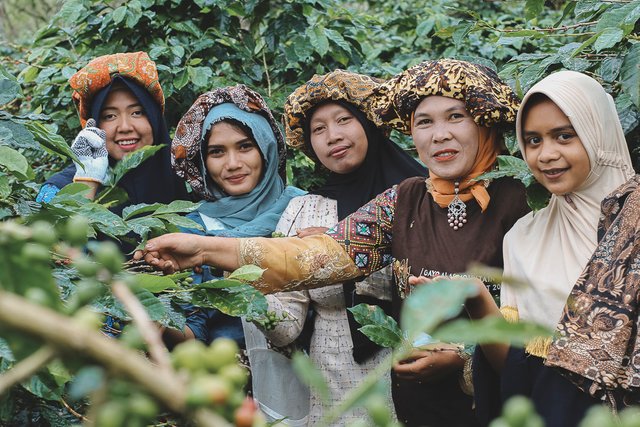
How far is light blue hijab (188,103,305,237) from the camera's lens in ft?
10.3

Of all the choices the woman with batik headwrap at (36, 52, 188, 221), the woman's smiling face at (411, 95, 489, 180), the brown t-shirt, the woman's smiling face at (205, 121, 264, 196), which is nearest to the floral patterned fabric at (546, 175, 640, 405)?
the brown t-shirt

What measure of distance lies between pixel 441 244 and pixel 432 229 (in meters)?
0.06

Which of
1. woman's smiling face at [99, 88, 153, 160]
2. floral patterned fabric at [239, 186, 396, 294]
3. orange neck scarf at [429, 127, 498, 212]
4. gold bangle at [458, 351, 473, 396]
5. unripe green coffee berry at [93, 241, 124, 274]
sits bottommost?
gold bangle at [458, 351, 473, 396]

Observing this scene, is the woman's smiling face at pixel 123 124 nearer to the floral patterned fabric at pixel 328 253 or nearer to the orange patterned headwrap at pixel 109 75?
the orange patterned headwrap at pixel 109 75

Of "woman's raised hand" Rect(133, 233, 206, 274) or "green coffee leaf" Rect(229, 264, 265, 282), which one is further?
"woman's raised hand" Rect(133, 233, 206, 274)

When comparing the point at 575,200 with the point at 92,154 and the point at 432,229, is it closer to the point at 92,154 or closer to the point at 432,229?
the point at 432,229

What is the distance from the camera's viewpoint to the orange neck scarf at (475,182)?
2387mm

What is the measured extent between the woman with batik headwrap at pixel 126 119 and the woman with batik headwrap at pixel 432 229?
1.08 meters

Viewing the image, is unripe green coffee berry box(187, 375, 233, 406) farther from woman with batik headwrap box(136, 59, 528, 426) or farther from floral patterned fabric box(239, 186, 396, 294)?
floral patterned fabric box(239, 186, 396, 294)

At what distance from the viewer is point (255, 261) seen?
2369mm

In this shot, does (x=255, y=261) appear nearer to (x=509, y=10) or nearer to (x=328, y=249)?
(x=328, y=249)

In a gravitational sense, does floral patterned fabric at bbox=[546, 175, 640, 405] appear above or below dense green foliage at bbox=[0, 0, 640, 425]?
below

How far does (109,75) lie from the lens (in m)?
3.35

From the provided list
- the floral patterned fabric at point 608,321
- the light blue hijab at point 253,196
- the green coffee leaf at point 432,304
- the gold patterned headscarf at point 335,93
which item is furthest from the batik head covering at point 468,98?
the green coffee leaf at point 432,304
